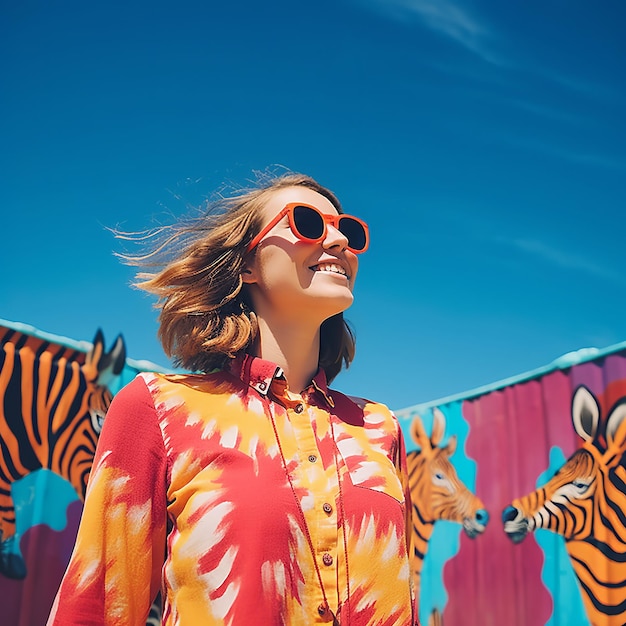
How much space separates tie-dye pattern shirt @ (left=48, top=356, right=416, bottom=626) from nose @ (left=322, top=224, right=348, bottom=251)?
0.35 metres

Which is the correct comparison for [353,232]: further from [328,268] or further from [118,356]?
[118,356]

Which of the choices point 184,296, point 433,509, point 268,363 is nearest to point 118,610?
point 268,363

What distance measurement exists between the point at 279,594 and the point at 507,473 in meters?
3.84

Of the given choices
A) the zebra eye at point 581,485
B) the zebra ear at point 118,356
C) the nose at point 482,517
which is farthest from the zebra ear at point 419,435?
the zebra ear at point 118,356

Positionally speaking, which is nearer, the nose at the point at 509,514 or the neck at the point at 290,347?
the neck at the point at 290,347

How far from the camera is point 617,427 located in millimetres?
3729

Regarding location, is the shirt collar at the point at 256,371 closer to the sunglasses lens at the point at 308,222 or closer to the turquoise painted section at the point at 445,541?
the sunglasses lens at the point at 308,222

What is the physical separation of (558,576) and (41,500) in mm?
3153

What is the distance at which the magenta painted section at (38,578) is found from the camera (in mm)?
3475

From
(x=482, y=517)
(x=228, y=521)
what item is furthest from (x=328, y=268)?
(x=482, y=517)

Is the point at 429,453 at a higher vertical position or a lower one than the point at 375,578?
higher

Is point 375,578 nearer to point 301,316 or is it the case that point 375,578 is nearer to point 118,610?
point 118,610

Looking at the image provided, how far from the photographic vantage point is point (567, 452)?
4.04 metres

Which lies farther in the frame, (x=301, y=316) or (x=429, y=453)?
(x=429, y=453)
